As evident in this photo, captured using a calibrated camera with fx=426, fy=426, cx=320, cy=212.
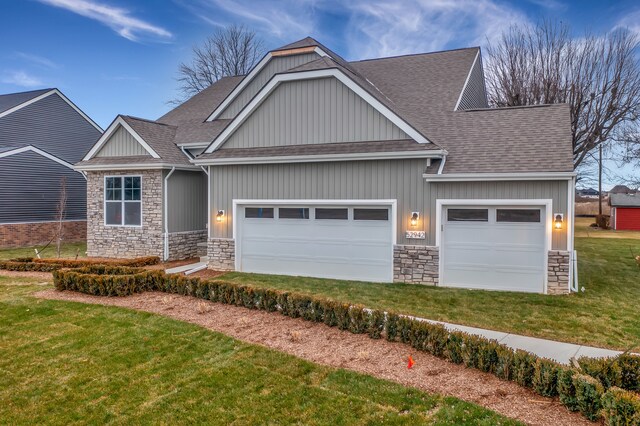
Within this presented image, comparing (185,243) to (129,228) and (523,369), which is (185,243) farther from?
(523,369)

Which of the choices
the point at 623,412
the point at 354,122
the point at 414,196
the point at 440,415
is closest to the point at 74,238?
the point at 354,122

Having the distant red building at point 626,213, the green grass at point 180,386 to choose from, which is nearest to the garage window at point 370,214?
the green grass at point 180,386

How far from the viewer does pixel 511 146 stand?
37.0 feet

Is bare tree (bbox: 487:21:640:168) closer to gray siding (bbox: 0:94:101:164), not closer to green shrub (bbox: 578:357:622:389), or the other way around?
green shrub (bbox: 578:357:622:389)

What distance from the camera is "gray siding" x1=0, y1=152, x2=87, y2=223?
19.1m

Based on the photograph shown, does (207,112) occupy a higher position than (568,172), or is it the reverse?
(207,112)

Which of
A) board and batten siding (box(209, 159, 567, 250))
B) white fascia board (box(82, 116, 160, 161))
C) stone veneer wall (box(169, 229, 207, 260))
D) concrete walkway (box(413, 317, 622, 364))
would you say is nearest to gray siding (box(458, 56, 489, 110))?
board and batten siding (box(209, 159, 567, 250))

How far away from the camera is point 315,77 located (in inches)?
478

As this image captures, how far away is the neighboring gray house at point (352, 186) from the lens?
10469mm

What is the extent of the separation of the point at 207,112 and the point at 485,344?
16216 millimetres

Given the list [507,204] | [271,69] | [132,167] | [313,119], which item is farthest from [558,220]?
A: [132,167]

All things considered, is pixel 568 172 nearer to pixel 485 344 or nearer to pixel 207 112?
pixel 485 344

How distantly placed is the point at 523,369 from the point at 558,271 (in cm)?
624

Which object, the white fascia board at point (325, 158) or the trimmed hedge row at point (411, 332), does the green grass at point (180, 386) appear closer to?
the trimmed hedge row at point (411, 332)
